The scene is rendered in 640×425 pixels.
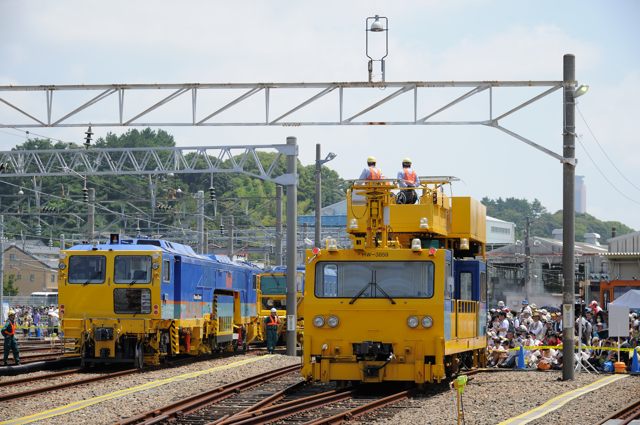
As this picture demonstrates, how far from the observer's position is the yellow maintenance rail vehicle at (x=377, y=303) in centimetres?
1983

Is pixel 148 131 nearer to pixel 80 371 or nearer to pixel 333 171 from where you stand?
pixel 333 171

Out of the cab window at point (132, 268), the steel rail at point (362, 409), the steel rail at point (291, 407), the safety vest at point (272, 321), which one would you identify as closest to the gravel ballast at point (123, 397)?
the steel rail at point (291, 407)

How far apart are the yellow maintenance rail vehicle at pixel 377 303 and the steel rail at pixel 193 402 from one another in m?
1.70

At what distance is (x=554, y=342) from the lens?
30312 mm

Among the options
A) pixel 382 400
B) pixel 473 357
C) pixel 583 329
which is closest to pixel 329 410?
pixel 382 400

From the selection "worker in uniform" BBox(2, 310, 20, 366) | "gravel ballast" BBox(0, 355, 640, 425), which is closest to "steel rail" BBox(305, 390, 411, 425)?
"gravel ballast" BBox(0, 355, 640, 425)

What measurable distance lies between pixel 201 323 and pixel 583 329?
1033cm

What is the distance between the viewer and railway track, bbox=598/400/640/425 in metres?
16.5

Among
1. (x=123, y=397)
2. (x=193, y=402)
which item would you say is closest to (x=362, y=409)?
(x=193, y=402)

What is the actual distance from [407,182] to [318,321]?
3.44 meters

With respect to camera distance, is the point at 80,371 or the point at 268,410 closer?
the point at 268,410

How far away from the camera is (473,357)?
85.1 feet

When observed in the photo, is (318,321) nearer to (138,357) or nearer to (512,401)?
(512,401)

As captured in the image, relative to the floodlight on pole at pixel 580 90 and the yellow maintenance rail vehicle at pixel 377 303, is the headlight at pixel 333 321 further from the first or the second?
the floodlight on pole at pixel 580 90
